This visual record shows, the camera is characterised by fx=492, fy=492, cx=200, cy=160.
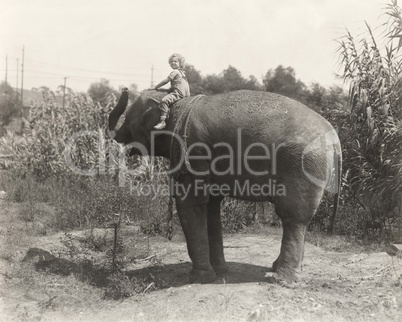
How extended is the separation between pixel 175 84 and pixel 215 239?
199cm

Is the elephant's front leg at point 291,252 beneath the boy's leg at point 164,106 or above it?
beneath

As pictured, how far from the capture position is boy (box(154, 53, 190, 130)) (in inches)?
224

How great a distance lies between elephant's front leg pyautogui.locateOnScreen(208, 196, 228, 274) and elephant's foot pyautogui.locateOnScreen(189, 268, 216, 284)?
44 cm

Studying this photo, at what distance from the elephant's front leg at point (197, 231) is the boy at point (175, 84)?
905 millimetres

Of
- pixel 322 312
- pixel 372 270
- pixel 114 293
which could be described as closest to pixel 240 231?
pixel 372 270

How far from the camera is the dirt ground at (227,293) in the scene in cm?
472

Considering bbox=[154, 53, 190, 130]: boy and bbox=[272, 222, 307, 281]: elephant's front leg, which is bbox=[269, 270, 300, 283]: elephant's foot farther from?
bbox=[154, 53, 190, 130]: boy

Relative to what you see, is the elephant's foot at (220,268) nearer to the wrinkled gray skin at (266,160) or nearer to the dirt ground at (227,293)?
the dirt ground at (227,293)

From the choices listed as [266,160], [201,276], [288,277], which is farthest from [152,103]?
[288,277]

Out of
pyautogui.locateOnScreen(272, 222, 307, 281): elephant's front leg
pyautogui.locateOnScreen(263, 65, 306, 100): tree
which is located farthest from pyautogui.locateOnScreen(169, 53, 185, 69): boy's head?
pyautogui.locateOnScreen(263, 65, 306, 100): tree

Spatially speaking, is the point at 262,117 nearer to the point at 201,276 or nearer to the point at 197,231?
the point at 197,231

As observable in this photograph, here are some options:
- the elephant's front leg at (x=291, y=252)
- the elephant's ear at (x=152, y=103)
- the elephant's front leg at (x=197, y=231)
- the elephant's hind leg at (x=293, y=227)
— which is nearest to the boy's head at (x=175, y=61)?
the elephant's ear at (x=152, y=103)

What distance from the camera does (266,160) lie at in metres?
5.18

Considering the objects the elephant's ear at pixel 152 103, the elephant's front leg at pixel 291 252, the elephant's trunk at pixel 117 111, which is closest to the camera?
the elephant's front leg at pixel 291 252
